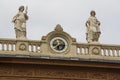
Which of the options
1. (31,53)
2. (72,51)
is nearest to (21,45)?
(31,53)

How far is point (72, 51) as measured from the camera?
26250mm

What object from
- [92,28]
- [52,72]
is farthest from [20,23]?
[92,28]

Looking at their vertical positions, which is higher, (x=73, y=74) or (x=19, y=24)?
(x=19, y=24)

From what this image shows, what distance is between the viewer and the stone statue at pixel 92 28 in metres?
27.0

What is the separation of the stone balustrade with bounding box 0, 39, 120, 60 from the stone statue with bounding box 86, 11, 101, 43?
0.53m

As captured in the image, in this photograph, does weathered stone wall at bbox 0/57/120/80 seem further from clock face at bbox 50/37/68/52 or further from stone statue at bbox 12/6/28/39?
stone statue at bbox 12/6/28/39

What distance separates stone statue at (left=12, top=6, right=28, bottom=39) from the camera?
26312 millimetres

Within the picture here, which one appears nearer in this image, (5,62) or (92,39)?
(5,62)

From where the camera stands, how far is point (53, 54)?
1021 inches

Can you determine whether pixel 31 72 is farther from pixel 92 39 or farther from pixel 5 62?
pixel 92 39

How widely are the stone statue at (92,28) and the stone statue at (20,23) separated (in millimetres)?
3498

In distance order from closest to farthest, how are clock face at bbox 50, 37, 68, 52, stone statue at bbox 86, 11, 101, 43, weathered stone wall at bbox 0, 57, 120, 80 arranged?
weathered stone wall at bbox 0, 57, 120, 80 → clock face at bbox 50, 37, 68, 52 → stone statue at bbox 86, 11, 101, 43

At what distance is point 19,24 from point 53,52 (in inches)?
94.8

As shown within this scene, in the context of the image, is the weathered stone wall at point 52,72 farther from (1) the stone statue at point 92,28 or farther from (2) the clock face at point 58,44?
(1) the stone statue at point 92,28
